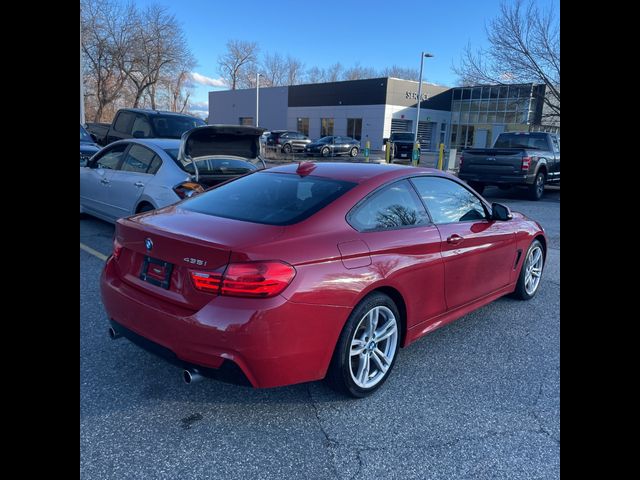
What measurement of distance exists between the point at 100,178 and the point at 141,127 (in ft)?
15.8

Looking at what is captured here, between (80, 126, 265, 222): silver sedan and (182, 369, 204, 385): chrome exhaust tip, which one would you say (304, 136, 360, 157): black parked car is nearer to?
(80, 126, 265, 222): silver sedan

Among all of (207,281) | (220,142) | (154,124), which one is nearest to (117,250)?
(207,281)

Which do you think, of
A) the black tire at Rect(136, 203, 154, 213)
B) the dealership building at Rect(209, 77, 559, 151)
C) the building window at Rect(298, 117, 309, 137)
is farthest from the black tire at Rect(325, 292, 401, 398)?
the building window at Rect(298, 117, 309, 137)

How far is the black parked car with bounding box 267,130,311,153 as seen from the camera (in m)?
32.2

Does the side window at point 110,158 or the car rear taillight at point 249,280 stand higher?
the side window at point 110,158

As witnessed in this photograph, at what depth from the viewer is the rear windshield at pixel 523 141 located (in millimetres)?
14722

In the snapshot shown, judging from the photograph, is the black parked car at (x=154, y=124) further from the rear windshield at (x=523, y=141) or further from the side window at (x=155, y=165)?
the rear windshield at (x=523, y=141)

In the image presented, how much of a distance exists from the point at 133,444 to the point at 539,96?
Result: 26.1 metres

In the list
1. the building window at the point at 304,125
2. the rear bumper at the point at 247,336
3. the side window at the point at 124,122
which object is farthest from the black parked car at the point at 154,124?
the building window at the point at 304,125

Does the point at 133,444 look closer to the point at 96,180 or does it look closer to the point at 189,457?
the point at 189,457

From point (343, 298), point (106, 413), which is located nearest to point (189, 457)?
point (106, 413)
